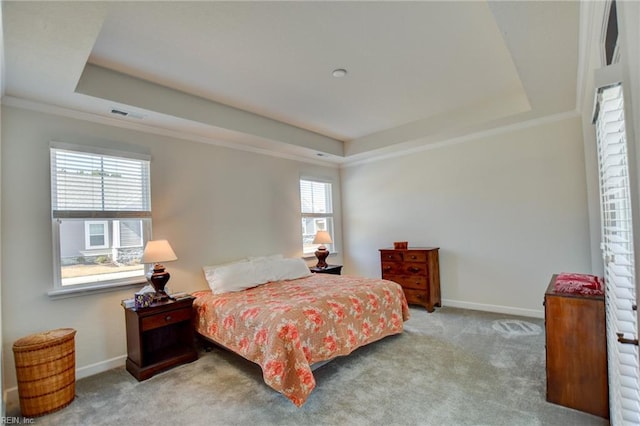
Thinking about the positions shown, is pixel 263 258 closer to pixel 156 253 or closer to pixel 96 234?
pixel 156 253

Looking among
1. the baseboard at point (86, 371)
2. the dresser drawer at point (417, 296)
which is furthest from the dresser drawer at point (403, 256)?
the baseboard at point (86, 371)

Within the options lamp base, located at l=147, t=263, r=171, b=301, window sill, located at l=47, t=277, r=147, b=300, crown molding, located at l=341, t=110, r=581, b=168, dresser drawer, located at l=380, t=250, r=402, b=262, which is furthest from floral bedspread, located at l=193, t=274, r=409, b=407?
crown molding, located at l=341, t=110, r=581, b=168

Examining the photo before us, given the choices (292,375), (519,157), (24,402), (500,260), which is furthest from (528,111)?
(24,402)

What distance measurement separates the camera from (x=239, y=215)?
4.25 metres

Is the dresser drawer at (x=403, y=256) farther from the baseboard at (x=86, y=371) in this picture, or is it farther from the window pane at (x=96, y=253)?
the baseboard at (x=86, y=371)

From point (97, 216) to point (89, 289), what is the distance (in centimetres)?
69

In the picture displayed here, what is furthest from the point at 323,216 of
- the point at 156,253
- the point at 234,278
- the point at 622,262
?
the point at 622,262

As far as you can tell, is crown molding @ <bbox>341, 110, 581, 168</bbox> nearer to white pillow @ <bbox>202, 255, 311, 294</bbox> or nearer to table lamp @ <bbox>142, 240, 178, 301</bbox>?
white pillow @ <bbox>202, 255, 311, 294</bbox>

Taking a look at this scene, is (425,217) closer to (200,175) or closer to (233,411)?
(200,175)

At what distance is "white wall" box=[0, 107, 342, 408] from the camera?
260 centimetres

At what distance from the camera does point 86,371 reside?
286 centimetres

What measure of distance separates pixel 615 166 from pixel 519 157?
305 cm

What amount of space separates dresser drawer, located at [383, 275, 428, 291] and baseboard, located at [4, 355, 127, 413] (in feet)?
11.5

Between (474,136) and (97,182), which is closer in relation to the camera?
(97,182)
